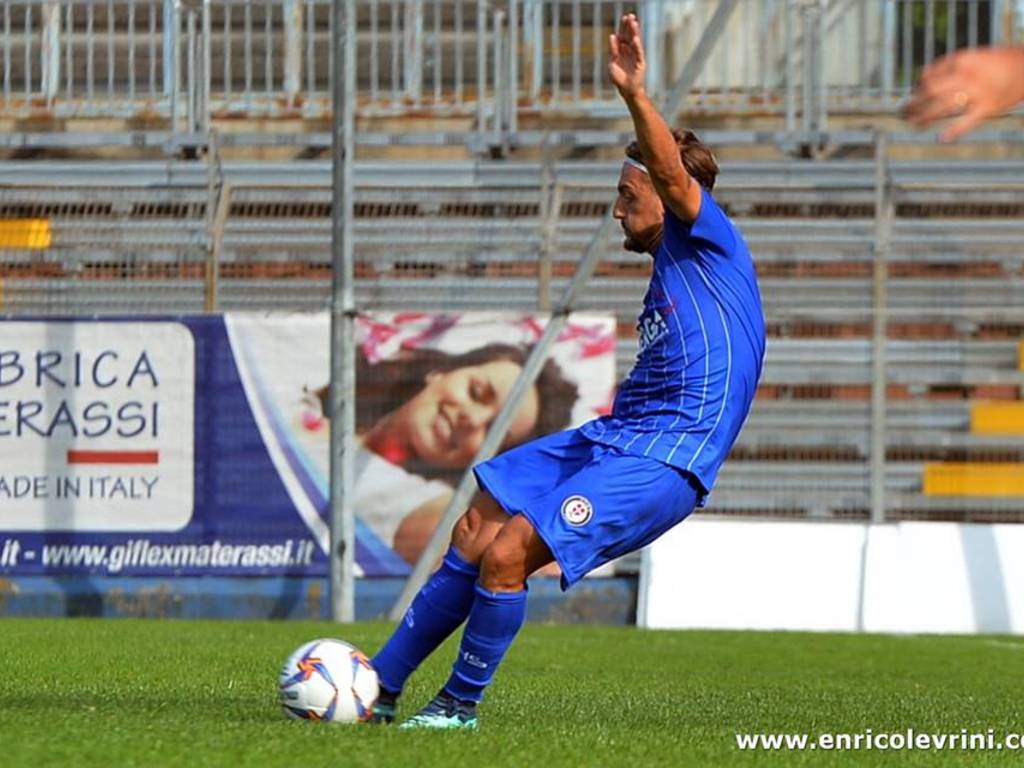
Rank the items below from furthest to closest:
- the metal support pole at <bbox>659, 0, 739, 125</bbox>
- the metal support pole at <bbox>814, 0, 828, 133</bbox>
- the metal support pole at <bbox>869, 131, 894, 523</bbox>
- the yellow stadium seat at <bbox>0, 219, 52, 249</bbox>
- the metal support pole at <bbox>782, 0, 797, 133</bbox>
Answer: the metal support pole at <bbox>814, 0, 828, 133</bbox>
the metal support pole at <bbox>782, 0, 797, 133</bbox>
the yellow stadium seat at <bbox>0, 219, 52, 249</bbox>
the metal support pole at <bbox>869, 131, 894, 523</bbox>
the metal support pole at <bbox>659, 0, 739, 125</bbox>

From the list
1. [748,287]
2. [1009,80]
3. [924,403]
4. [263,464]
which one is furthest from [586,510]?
[924,403]

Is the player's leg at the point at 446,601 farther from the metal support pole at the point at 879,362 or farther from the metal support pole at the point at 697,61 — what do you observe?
the metal support pole at the point at 879,362

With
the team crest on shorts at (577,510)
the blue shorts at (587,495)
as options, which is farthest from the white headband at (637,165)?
the team crest on shorts at (577,510)

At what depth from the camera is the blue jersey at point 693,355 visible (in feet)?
23.6

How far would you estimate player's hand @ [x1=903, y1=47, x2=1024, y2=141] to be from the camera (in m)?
4.84

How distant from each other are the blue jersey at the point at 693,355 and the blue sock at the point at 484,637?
0.62 m

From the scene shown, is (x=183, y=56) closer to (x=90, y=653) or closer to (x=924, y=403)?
(x=924, y=403)

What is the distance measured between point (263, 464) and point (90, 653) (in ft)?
22.4

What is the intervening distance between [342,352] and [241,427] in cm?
156

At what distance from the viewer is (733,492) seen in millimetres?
19531

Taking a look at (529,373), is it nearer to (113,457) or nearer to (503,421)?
(503,421)

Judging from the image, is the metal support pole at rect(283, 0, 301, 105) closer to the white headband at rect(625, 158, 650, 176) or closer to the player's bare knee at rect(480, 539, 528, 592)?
the white headband at rect(625, 158, 650, 176)

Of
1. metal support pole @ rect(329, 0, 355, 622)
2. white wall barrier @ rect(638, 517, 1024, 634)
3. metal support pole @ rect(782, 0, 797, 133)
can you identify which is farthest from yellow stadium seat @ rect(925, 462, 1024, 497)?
metal support pole @ rect(329, 0, 355, 622)

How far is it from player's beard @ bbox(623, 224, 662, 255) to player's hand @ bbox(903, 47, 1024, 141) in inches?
98.2
